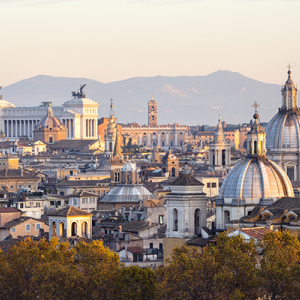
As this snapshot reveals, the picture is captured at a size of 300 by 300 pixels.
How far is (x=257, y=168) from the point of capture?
190ft

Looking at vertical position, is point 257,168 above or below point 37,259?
above

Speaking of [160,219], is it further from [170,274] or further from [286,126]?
[170,274]

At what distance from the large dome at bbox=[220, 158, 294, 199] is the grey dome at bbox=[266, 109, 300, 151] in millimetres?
35777

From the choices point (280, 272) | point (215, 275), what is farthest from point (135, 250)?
point (280, 272)

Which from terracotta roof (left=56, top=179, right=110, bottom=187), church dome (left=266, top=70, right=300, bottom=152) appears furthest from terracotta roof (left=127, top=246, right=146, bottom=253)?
terracotta roof (left=56, top=179, right=110, bottom=187)

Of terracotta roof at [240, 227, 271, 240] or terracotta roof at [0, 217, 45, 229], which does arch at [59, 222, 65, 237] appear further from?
terracotta roof at [240, 227, 271, 240]

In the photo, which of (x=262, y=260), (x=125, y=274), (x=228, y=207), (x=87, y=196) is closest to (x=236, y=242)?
(x=262, y=260)

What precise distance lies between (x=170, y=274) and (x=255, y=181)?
1093 centimetres

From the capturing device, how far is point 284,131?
94625 millimetres

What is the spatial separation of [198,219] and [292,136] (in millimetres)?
37187

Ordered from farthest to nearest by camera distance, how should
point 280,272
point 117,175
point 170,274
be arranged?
point 117,175
point 170,274
point 280,272

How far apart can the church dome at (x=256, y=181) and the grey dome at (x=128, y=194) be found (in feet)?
104

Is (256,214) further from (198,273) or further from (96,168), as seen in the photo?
(96,168)

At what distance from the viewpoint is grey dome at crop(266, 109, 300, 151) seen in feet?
A: 308
